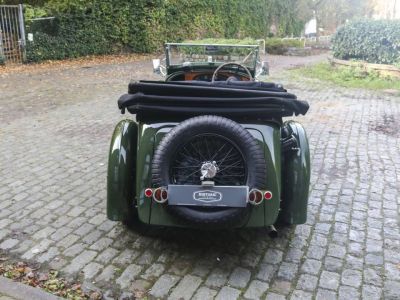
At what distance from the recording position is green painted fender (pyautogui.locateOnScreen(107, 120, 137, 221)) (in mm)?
3408

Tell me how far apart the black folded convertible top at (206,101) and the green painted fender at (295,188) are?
0.39 metres

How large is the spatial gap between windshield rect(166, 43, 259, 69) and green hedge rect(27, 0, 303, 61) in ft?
35.7

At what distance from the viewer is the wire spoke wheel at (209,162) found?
3104mm

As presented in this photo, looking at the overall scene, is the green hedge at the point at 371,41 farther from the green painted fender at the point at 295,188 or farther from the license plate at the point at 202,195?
the license plate at the point at 202,195

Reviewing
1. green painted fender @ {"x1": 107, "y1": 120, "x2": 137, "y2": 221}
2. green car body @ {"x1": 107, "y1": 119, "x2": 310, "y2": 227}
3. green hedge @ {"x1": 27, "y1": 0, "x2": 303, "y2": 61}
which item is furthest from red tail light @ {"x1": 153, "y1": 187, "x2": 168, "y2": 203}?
green hedge @ {"x1": 27, "y1": 0, "x2": 303, "y2": 61}

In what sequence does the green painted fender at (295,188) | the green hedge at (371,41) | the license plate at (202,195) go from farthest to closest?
the green hedge at (371,41), the green painted fender at (295,188), the license plate at (202,195)

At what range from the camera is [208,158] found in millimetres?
3154

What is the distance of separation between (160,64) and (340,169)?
2967 mm

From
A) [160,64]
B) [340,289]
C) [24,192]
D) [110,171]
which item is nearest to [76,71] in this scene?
[160,64]

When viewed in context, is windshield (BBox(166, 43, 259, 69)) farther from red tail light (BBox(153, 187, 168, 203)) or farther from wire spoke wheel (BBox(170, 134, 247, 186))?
red tail light (BBox(153, 187, 168, 203))

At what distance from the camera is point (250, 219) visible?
316 centimetres

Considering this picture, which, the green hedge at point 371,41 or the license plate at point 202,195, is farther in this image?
the green hedge at point 371,41

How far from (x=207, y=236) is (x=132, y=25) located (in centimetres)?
1779

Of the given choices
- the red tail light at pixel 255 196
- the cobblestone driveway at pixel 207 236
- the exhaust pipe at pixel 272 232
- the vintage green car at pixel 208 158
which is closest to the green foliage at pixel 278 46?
the cobblestone driveway at pixel 207 236
